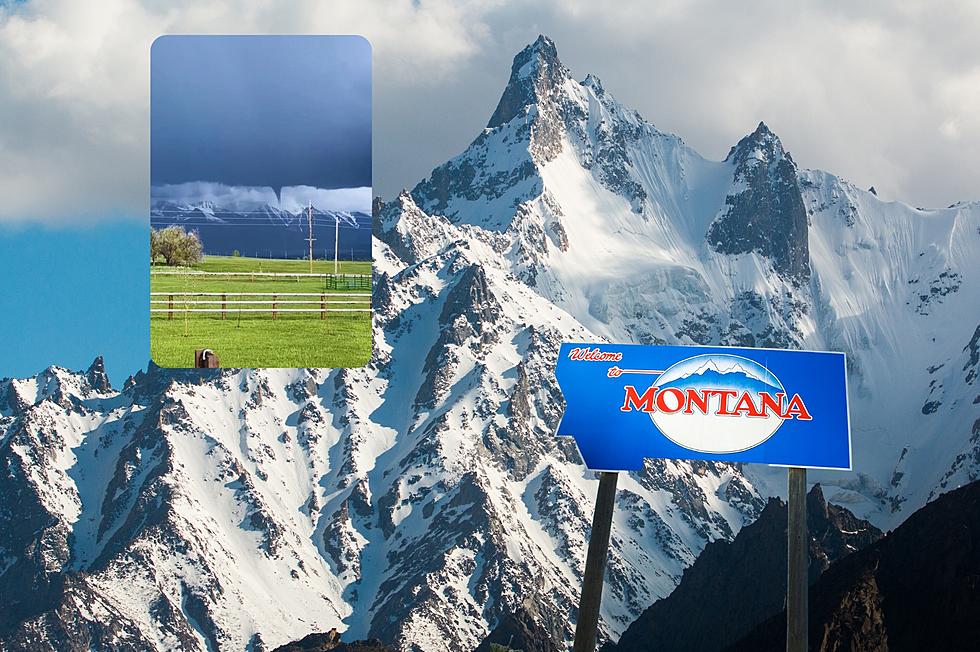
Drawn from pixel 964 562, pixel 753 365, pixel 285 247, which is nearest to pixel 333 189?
pixel 285 247

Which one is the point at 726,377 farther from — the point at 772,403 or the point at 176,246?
the point at 176,246

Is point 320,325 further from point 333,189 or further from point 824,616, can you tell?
point 824,616

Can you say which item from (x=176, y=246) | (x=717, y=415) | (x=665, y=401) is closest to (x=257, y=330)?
(x=176, y=246)

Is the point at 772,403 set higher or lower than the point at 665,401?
lower

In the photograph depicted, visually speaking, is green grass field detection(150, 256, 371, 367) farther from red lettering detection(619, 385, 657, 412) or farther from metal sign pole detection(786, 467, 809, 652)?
metal sign pole detection(786, 467, 809, 652)

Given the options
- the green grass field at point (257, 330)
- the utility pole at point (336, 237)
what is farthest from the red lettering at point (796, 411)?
the utility pole at point (336, 237)

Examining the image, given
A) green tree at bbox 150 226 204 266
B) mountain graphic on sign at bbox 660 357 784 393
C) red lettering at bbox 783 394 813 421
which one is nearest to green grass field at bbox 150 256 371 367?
green tree at bbox 150 226 204 266
